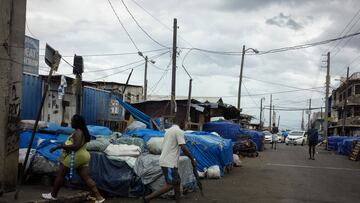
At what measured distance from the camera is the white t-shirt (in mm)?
8469

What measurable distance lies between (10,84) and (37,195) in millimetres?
2334

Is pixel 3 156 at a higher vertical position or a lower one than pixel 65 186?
higher

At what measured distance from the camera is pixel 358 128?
60594 mm

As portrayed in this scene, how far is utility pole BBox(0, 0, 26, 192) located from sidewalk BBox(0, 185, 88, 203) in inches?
14.3

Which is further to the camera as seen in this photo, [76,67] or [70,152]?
[76,67]

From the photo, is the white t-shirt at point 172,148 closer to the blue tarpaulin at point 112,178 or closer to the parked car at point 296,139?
the blue tarpaulin at point 112,178

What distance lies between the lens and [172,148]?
336 inches

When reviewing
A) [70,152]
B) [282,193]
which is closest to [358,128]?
[282,193]

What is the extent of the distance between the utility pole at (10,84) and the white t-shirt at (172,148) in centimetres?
313

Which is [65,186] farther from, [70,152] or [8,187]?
[70,152]

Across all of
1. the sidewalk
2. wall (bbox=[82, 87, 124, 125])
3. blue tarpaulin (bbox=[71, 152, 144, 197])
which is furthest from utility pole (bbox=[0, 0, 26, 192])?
wall (bbox=[82, 87, 124, 125])

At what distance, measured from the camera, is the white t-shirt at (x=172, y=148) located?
847 cm

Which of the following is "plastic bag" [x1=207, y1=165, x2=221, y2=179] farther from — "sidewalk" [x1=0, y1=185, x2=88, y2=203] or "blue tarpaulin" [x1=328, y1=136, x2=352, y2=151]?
"blue tarpaulin" [x1=328, y1=136, x2=352, y2=151]

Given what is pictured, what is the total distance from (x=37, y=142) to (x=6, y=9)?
3.37 meters
